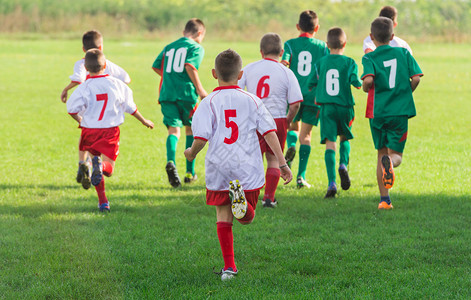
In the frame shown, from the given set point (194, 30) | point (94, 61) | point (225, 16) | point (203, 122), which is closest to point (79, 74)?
point (94, 61)

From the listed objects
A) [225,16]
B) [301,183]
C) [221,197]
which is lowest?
[301,183]

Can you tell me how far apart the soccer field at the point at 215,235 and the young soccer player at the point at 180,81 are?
0.63 metres

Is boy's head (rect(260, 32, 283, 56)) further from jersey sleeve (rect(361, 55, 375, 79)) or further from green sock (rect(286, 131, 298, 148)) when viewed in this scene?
green sock (rect(286, 131, 298, 148))

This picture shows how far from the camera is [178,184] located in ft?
27.4

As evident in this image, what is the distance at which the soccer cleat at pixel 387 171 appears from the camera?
259 inches

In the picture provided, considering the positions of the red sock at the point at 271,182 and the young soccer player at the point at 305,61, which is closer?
the red sock at the point at 271,182

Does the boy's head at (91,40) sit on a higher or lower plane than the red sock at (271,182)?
higher

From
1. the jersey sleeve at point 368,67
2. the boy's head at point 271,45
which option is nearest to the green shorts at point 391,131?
the jersey sleeve at point 368,67

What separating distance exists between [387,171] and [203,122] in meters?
2.62

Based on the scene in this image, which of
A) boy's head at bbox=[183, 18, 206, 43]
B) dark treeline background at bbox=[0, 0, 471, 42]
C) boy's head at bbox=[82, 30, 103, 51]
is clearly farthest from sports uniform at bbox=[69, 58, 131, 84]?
dark treeline background at bbox=[0, 0, 471, 42]

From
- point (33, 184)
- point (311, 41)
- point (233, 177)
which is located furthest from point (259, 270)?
point (33, 184)

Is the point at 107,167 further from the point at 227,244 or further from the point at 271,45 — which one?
the point at 227,244

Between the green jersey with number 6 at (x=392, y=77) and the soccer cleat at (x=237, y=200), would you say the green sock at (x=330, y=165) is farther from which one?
the soccer cleat at (x=237, y=200)

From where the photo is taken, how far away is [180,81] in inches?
337
